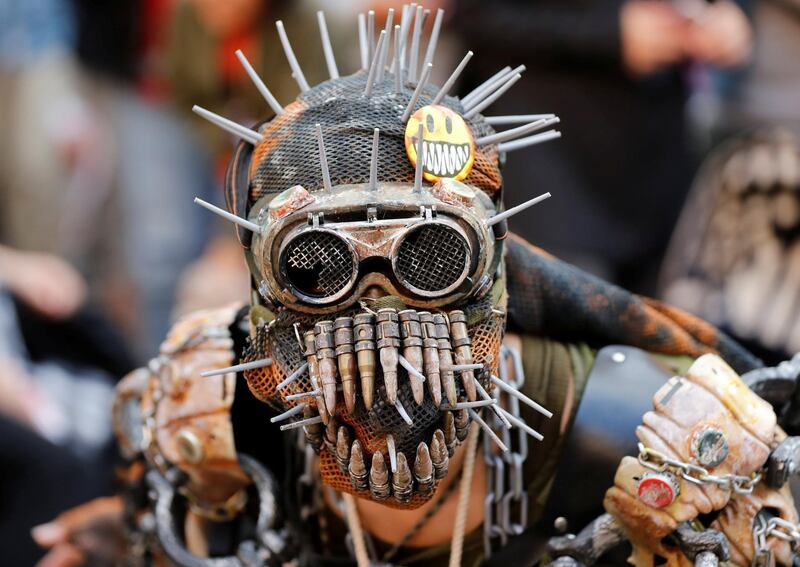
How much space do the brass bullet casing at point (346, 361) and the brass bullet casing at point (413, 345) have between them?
0.09 m

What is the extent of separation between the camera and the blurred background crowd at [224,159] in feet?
14.1

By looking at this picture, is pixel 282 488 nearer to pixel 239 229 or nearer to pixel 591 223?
pixel 239 229

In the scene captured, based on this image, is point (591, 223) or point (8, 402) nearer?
point (8, 402)

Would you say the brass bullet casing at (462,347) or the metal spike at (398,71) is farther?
the metal spike at (398,71)

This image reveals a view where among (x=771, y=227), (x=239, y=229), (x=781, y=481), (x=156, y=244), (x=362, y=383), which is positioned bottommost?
(x=156, y=244)

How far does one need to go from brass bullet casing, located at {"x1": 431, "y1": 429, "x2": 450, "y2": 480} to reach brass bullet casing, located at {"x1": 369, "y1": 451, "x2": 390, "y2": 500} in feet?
0.30

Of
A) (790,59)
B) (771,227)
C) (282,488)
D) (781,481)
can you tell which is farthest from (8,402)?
(790,59)

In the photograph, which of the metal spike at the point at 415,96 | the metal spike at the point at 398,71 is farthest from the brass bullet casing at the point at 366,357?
the metal spike at the point at 398,71

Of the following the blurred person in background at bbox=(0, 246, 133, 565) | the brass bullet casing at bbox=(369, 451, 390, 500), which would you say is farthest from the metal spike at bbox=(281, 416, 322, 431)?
the blurred person in background at bbox=(0, 246, 133, 565)

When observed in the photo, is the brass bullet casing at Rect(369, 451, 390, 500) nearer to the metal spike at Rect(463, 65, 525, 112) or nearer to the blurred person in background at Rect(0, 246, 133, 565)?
the metal spike at Rect(463, 65, 525, 112)

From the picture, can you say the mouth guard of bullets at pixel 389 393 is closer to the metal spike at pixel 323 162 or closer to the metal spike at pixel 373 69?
the metal spike at pixel 323 162

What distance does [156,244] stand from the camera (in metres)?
6.29

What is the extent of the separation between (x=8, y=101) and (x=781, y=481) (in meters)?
4.94

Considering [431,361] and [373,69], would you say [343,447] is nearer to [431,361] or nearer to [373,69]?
[431,361]
